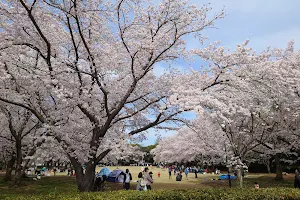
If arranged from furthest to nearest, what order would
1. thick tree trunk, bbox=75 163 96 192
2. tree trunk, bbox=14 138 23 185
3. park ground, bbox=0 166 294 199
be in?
tree trunk, bbox=14 138 23 185 < park ground, bbox=0 166 294 199 < thick tree trunk, bbox=75 163 96 192

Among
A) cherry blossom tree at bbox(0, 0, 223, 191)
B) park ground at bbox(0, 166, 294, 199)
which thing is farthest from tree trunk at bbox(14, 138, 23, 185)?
cherry blossom tree at bbox(0, 0, 223, 191)

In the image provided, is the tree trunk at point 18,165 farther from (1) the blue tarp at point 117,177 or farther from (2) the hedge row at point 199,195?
(2) the hedge row at point 199,195

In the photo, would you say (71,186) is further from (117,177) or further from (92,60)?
(92,60)

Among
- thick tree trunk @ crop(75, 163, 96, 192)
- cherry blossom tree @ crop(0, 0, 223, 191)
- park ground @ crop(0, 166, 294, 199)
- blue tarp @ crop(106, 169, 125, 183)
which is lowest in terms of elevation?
park ground @ crop(0, 166, 294, 199)

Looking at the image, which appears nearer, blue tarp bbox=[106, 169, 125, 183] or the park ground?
the park ground

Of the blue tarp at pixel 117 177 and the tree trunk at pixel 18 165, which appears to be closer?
the tree trunk at pixel 18 165

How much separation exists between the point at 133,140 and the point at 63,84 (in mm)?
4146

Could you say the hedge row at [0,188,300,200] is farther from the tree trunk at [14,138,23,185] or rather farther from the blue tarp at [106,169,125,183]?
the blue tarp at [106,169,125,183]

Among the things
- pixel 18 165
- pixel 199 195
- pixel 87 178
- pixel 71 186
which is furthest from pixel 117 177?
pixel 199 195

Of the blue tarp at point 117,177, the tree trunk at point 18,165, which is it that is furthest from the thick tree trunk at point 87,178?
the blue tarp at point 117,177

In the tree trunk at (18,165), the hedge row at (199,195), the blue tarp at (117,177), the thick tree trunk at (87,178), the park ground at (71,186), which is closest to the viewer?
the hedge row at (199,195)

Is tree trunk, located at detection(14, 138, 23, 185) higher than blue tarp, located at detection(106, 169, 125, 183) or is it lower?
higher

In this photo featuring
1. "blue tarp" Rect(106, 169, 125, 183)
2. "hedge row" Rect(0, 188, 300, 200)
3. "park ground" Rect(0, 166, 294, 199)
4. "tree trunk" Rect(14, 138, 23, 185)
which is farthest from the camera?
"blue tarp" Rect(106, 169, 125, 183)

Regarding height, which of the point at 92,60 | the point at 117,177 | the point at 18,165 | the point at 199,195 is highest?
the point at 92,60
